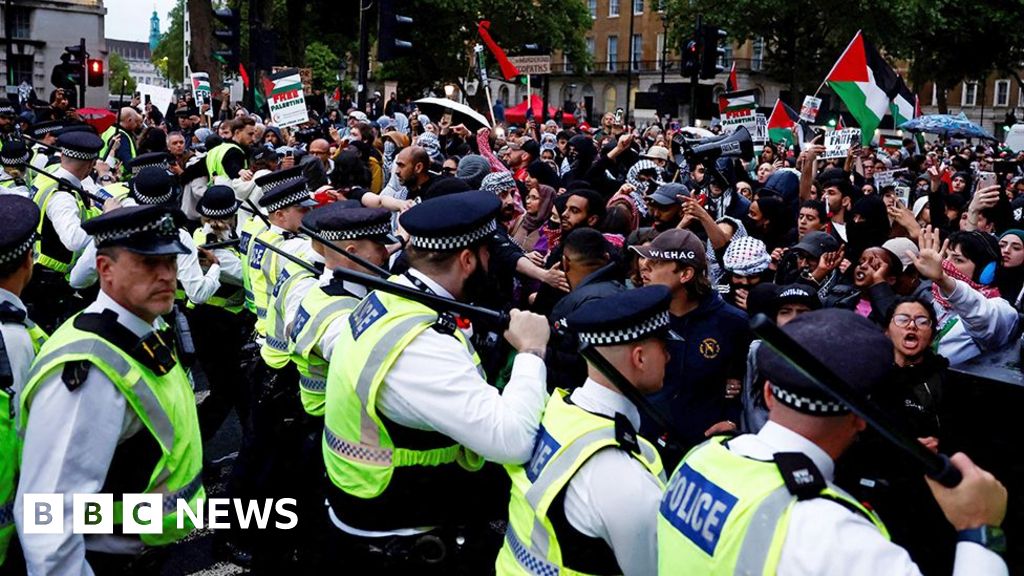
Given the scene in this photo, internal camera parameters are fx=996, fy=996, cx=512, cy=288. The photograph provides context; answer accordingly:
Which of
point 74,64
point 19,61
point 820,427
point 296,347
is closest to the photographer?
point 820,427

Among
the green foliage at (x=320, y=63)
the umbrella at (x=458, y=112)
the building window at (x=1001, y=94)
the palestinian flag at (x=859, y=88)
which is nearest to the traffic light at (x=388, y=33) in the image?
the umbrella at (x=458, y=112)

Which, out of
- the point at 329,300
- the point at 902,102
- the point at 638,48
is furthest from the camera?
the point at 638,48

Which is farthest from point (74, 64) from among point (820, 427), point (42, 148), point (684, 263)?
point (820, 427)

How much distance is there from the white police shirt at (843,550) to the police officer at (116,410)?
201cm

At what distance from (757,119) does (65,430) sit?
482 inches

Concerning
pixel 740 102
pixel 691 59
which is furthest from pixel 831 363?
pixel 691 59

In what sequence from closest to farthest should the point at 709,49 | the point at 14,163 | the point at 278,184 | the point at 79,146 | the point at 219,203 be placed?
the point at 278,184
the point at 219,203
the point at 79,146
the point at 14,163
the point at 709,49

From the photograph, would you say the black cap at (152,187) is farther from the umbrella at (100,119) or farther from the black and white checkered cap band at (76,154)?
the umbrella at (100,119)

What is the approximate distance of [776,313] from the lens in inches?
197

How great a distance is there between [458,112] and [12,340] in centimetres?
1164

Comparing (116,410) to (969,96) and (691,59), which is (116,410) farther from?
(969,96)

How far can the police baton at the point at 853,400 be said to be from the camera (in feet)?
6.67

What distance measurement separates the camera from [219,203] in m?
7.07

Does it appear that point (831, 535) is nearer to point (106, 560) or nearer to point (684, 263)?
point (106, 560)
